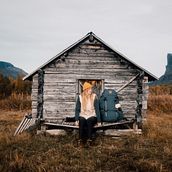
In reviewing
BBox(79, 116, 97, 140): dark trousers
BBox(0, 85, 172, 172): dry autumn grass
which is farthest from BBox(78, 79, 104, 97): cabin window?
→ BBox(79, 116, 97, 140): dark trousers

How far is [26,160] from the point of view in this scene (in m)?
9.09

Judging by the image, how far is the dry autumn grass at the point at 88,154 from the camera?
856 cm

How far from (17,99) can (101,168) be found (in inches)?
858

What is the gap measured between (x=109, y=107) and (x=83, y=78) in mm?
1789

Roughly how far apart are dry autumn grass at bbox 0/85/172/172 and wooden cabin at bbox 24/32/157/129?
6.57 ft

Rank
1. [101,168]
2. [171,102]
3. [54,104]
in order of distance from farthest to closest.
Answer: [171,102] < [54,104] < [101,168]

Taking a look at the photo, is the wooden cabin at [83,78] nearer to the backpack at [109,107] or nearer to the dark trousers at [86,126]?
the backpack at [109,107]

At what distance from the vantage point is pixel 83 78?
15.8 metres

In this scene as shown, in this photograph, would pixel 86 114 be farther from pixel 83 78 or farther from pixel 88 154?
pixel 83 78

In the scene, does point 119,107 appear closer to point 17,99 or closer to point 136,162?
point 136,162

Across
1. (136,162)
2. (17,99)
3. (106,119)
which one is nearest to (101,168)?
(136,162)

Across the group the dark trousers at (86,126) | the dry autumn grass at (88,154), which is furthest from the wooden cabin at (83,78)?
the dark trousers at (86,126)

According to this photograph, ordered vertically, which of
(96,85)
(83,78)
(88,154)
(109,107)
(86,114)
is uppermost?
(83,78)

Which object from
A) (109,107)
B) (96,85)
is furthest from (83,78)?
(109,107)
